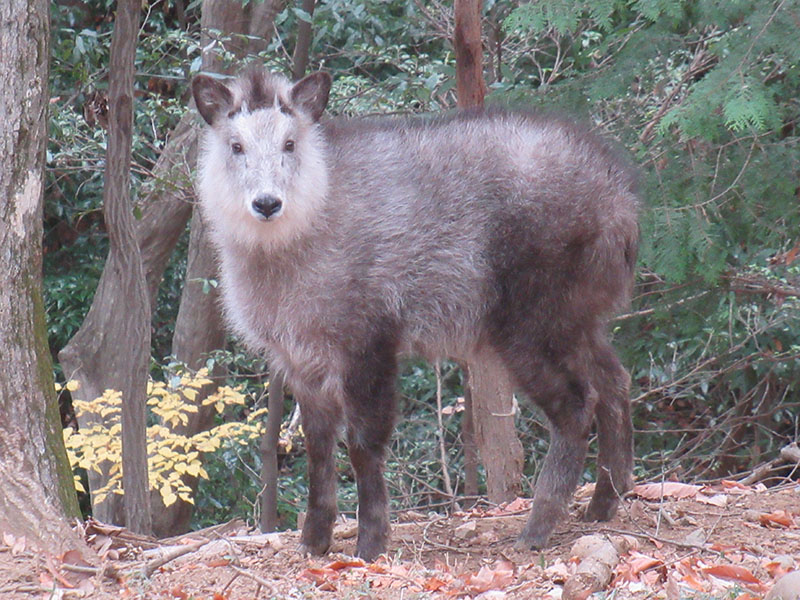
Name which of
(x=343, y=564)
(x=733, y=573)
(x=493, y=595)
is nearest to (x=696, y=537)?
(x=733, y=573)

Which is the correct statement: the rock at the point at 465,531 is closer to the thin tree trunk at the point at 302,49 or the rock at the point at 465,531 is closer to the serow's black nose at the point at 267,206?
the serow's black nose at the point at 267,206

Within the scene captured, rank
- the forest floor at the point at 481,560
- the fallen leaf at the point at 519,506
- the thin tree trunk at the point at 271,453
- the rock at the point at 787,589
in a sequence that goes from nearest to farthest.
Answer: the rock at the point at 787,589, the forest floor at the point at 481,560, the fallen leaf at the point at 519,506, the thin tree trunk at the point at 271,453

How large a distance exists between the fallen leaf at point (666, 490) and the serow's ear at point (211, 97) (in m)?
2.58

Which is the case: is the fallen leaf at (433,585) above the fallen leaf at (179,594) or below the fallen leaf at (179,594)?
below

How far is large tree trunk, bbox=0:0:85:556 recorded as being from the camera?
3479 millimetres

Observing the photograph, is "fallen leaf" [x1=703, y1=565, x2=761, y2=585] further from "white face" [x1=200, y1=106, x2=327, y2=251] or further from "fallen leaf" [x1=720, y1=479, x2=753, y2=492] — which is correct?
"white face" [x1=200, y1=106, x2=327, y2=251]

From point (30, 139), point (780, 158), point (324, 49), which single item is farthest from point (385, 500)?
point (324, 49)

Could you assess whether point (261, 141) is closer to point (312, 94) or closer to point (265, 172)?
point (265, 172)

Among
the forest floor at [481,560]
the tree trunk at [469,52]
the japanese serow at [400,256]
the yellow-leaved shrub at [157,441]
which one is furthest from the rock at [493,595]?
the yellow-leaved shrub at [157,441]

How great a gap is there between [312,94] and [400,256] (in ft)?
2.63

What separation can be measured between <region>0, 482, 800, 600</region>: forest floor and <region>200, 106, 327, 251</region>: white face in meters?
1.30

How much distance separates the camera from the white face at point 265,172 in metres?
3.97

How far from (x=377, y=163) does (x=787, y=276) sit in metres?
3.11

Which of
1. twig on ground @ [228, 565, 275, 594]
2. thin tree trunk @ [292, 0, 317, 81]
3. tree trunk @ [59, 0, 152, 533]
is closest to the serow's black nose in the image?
tree trunk @ [59, 0, 152, 533]
